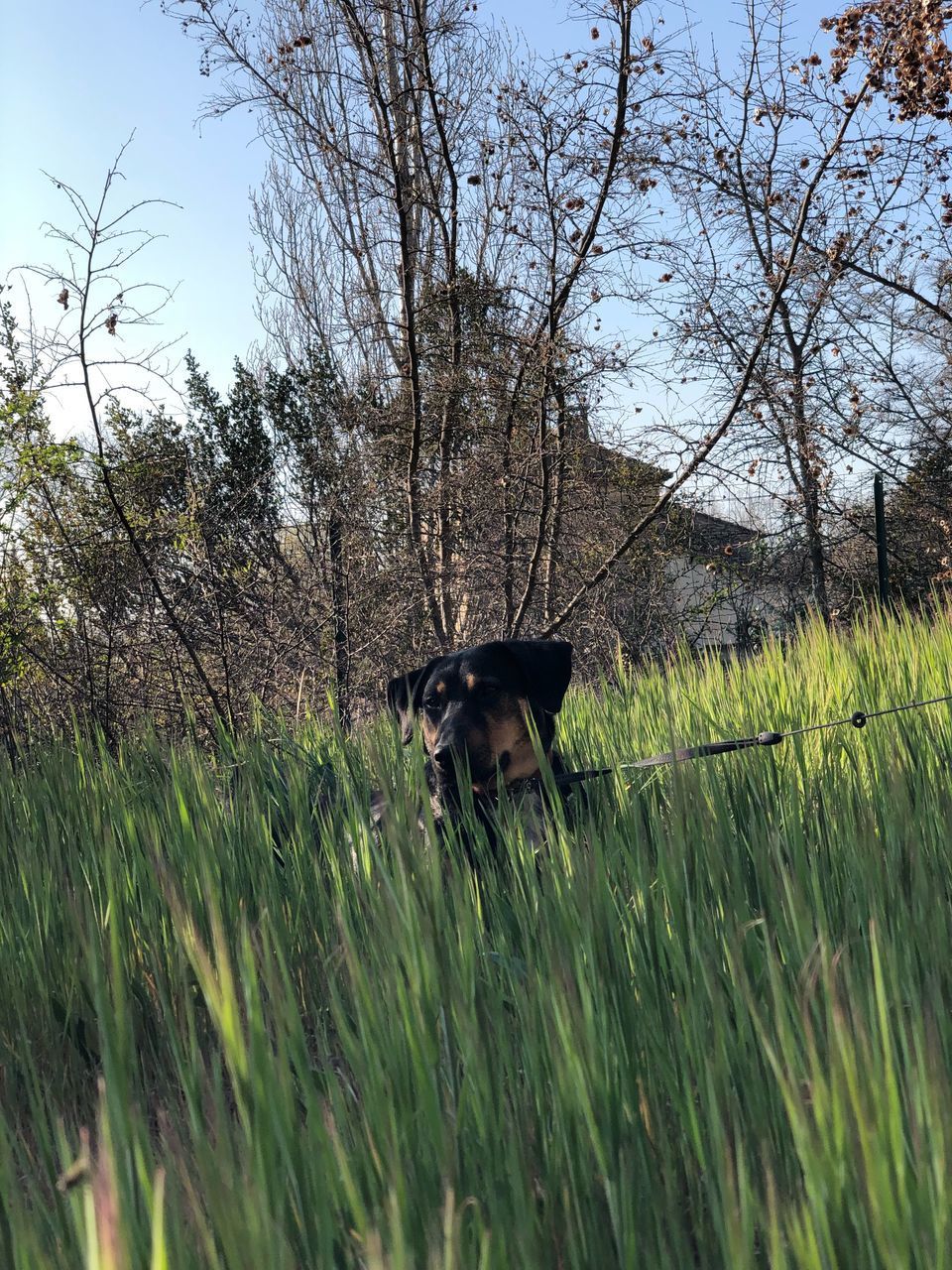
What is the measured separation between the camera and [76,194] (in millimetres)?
5145

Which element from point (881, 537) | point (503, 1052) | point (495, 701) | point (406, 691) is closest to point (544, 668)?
point (495, 701)

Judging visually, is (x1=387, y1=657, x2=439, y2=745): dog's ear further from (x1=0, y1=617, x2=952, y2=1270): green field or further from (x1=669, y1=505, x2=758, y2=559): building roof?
(x1=669, y1=505, x2=758, y2=559): building roof

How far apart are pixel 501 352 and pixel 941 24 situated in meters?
3.56

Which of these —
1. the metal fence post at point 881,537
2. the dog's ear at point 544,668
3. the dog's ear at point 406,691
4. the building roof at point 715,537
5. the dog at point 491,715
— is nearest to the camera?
the dog at point 491,715

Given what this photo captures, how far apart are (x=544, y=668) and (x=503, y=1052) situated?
2075mm

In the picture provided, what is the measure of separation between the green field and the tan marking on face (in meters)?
0.62

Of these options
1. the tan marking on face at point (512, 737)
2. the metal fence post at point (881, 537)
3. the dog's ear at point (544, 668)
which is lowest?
the tan marking on face at point (512, 737)

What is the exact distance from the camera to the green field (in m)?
0.85

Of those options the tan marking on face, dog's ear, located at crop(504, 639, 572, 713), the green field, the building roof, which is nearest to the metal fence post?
the building roof

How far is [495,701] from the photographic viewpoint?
3.11 meters

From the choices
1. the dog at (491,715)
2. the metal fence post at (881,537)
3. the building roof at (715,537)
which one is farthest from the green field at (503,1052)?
the building roof at (715,537)

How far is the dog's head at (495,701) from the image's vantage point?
3.01 metres

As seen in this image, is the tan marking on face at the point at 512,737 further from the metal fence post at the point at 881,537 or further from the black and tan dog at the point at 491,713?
the metal fence post at the point at 881,537

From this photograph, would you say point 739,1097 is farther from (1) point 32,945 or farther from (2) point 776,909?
(1) point 32,945
